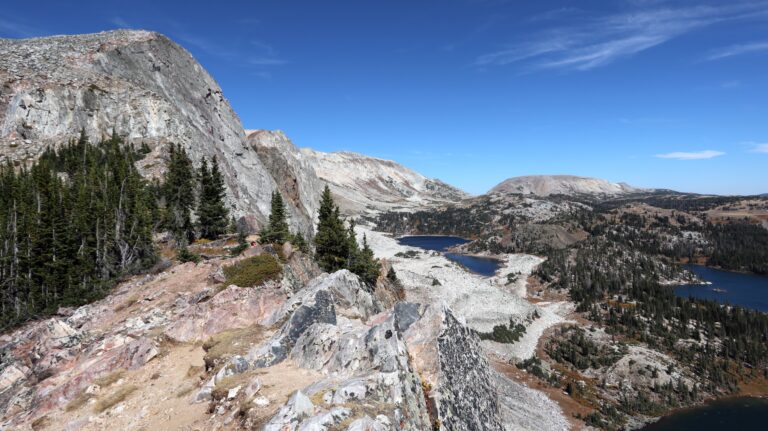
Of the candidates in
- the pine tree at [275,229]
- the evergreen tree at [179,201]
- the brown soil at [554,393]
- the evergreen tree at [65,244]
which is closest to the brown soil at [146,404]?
the evergreen tree at [65,244]

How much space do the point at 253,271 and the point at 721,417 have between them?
217 ft

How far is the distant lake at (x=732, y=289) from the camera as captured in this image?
105625 mm

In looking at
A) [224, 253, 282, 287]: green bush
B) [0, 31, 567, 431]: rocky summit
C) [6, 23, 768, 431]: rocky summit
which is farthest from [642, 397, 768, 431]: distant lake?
[224, 253, 282, 287]: green bush

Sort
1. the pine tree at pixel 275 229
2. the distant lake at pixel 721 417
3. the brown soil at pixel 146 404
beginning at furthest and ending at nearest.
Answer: the distant lake at pixel 721 417 < the pine tree at pixel 275 229 < the brown soil at pixel 146 404

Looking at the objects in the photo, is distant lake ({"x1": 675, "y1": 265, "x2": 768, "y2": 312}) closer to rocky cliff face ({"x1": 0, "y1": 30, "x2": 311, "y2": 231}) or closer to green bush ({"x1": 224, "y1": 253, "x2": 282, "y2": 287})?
green bush ({"x1": 224, "y1": 253, "x2": 282, "y2": 287})

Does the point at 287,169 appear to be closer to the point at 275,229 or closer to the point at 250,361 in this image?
the point at 275,229

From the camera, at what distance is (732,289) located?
118375mm

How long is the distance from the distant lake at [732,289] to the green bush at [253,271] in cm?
11785

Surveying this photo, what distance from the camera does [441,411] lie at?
11.9 metres

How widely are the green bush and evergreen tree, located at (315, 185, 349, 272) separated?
1528cm

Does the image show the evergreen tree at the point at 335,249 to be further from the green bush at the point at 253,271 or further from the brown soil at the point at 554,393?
the brown soil at the point at 554,393

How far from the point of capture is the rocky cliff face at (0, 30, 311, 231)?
65375 millimetres

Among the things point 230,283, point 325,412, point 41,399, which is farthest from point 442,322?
point 41,399

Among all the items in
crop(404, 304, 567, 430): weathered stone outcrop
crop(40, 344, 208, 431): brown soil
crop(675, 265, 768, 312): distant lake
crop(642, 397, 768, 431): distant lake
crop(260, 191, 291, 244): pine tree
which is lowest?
crop(642, 397, 768, 431): distant lake
